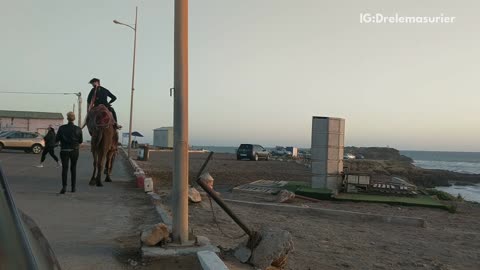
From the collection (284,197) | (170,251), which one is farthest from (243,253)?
(284,197)

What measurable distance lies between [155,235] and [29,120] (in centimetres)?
7691

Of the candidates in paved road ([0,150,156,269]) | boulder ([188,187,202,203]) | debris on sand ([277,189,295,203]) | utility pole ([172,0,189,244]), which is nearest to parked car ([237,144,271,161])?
debris on sand ([277,189,295,203])

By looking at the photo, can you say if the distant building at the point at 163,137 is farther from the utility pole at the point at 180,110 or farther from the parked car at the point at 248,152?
the utility pole at the point at 180,110

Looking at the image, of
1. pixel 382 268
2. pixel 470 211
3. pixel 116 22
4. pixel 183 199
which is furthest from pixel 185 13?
pixel 116 22

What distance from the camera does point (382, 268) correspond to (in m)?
7.54

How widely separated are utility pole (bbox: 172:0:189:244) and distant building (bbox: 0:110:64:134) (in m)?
71.1

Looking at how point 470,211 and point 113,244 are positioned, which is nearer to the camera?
point 113,244

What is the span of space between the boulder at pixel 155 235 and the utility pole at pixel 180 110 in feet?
0.47

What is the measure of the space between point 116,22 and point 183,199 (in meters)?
28.4

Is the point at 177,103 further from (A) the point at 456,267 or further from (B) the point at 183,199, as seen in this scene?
(A) the point at 456,267

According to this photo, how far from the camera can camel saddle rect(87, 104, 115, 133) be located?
1285 centimetres

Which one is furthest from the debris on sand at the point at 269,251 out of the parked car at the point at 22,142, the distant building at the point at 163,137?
the distant building at the point at 163,137

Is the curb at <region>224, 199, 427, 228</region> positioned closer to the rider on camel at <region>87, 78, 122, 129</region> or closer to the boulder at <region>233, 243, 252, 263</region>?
the rider on camel at <region>87, 78, 122, 129</region>

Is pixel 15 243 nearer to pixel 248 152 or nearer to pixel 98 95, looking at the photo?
pixel 98 95
